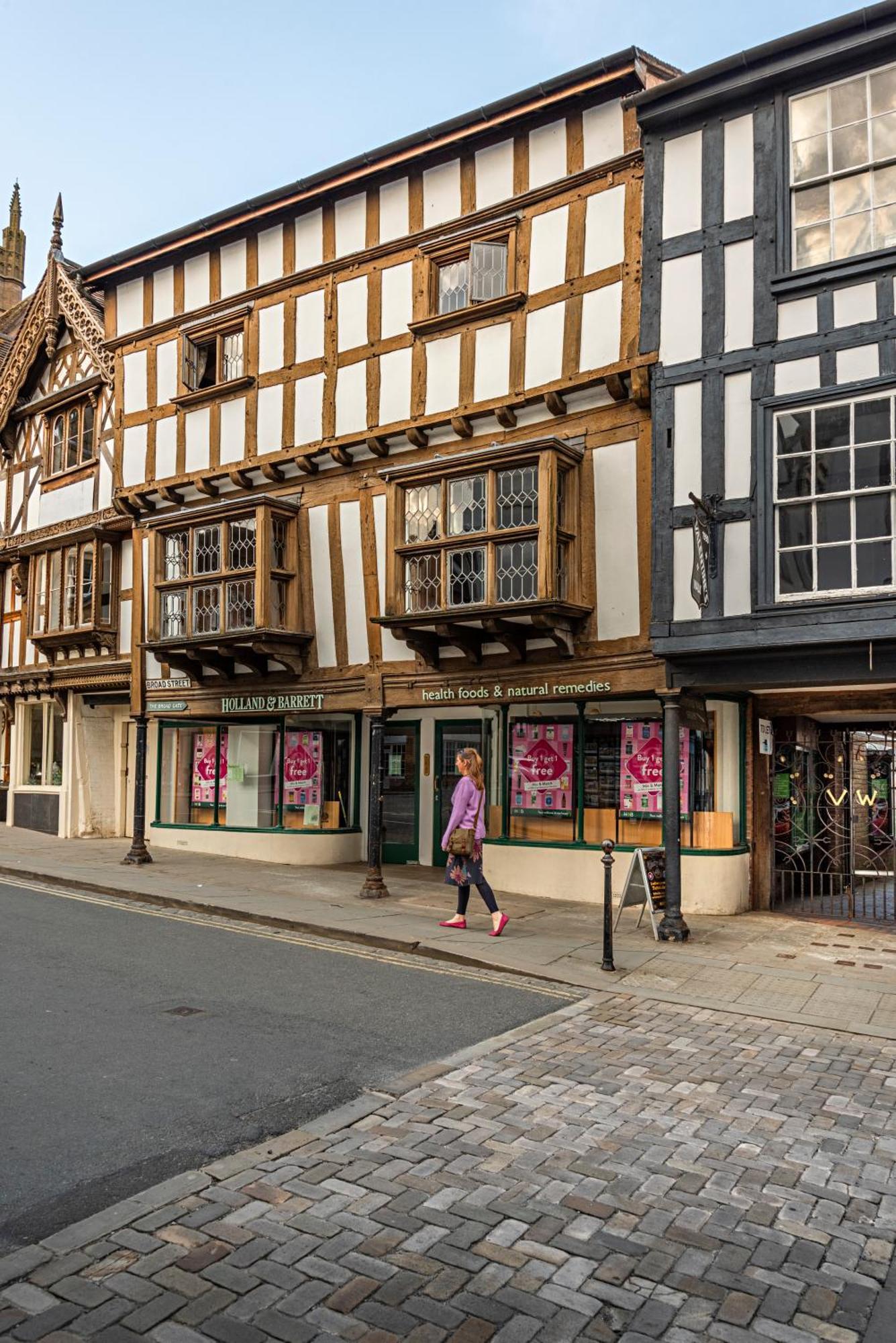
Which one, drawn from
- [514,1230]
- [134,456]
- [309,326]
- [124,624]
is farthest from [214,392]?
[514,1230]

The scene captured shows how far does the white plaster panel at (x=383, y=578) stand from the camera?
13.3 m

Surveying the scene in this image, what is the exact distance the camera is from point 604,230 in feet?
38.5

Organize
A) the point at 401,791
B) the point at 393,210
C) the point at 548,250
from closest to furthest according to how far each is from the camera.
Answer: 1. the point at 548,250
2. the point at 393,210
3. the point at 401,791

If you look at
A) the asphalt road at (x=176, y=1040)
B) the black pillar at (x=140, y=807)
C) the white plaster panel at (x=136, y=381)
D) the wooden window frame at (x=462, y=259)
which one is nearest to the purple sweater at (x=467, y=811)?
the asphalt road at (x=176, y=1040)

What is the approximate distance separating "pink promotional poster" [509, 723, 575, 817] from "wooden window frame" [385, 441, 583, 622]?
8.06ft

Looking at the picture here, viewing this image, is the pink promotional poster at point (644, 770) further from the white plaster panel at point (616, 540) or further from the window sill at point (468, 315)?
the window sill at point (468, 315)

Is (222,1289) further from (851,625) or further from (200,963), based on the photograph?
(851,625)

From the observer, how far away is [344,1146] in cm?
471

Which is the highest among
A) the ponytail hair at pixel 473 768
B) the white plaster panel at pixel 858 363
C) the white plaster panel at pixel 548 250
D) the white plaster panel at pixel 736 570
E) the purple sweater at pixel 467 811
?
the white plaster panel at pixel 548 250

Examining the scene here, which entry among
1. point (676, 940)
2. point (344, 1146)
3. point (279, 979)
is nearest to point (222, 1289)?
point (344, 1146)

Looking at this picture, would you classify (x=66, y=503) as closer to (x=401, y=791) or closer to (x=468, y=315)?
(x=401, y=791)

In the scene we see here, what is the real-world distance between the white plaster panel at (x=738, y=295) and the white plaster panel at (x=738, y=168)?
0.39 metres

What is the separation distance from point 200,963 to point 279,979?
3.16ft

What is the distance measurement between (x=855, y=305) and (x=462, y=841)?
6.55 meters
